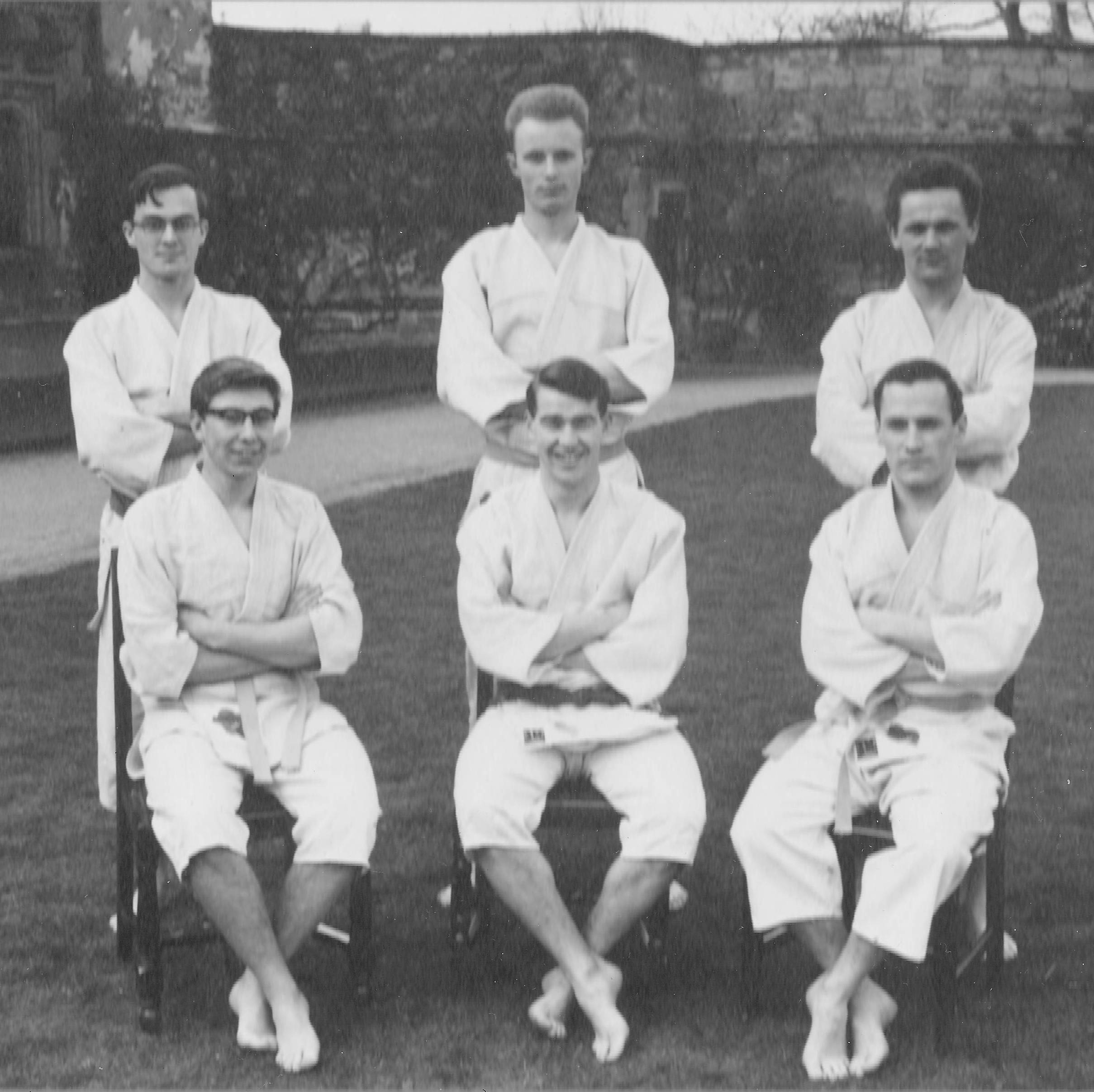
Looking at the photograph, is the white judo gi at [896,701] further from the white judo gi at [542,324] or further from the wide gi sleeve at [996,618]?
the white judo gi at [542,324]

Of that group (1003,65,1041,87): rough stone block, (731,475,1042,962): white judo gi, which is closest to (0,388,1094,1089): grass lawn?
(731,475,1042,962): white judo gi

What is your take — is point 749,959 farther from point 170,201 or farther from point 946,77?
point 946,77

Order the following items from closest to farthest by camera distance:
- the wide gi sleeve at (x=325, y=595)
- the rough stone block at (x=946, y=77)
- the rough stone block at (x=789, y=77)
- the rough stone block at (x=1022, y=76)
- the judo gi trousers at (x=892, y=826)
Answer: the judo gi trousers at (x=892, y=826) → the wide gi sleeve at (x=325, y=595) → the rough stone block at (x=789, y=77) → the rough stone block at (x=946, y=77) → the rough stone block at (x=1022, y=76)

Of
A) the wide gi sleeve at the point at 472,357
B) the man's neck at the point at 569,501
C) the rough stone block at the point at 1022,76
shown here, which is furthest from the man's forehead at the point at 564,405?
the rough stone block at the point at 1022,76

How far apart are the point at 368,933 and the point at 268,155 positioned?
46.5 feet

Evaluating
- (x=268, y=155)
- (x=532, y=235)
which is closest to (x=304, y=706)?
(x=532, y=235)

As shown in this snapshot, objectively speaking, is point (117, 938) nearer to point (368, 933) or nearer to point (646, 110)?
point (368, 933)

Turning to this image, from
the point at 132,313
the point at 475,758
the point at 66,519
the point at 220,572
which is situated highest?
the point at 132,313

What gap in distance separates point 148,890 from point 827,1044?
1385 mm

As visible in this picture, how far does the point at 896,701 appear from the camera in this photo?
383 centimetres

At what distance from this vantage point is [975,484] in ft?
13.6

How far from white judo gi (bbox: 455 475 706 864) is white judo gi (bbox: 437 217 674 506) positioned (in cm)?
36

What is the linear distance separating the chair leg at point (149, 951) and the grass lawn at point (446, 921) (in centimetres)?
4

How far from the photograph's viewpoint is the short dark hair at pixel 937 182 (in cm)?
400
